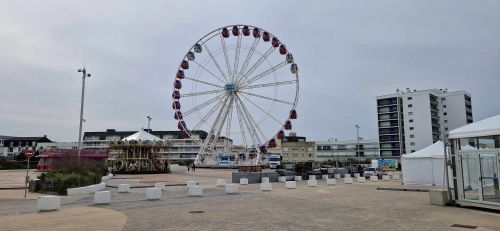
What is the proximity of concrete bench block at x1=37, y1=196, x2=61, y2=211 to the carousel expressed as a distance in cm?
3920

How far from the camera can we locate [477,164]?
14.7m

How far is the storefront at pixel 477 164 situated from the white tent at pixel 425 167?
13.1 m

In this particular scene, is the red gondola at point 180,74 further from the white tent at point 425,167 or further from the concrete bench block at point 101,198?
the concrete bench block at point 101,198

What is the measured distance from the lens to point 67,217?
12.9m

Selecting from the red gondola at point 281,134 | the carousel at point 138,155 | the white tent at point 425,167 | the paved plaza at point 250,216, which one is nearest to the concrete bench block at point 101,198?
the paved plaza at point 250,216

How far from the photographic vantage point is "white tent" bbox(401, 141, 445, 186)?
2819cm

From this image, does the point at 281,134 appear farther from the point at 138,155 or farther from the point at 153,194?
the point at 153,194

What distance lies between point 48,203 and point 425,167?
25.3 metres

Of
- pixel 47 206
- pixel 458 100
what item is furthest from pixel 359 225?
pixel 458 100

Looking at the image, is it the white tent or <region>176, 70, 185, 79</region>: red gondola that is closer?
the white tent

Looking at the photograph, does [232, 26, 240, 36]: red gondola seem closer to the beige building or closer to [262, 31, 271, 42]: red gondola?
[262, 31, 271, 42]: red gondola

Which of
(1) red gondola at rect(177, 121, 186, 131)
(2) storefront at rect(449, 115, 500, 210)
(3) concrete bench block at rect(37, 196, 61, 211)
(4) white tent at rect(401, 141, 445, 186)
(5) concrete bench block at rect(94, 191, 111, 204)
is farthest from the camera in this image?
(1) red gondola at rect(177, 121, 186, 131)

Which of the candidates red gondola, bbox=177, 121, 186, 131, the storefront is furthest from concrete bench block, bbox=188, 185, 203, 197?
red gondola, bbox=177, 121, 186, 131

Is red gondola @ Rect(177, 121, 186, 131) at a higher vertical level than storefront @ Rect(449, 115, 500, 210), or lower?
higher
